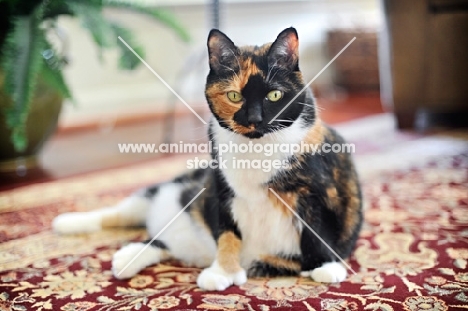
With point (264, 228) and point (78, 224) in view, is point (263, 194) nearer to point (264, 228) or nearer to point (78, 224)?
point (264, 228)

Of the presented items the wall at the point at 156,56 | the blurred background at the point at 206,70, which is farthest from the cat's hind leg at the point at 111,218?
the wall at the point at 156,56

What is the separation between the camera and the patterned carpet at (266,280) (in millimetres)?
933

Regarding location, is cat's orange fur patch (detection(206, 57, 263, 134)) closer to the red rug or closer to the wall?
the red rug

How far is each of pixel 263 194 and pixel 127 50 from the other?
87 cm

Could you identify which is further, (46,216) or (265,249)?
(46,216)

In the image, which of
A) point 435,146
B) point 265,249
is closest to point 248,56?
point 265,249

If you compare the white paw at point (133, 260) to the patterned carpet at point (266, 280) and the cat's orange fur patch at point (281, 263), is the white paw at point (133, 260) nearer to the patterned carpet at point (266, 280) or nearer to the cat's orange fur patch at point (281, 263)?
the patterned carpet at point (266, 280)

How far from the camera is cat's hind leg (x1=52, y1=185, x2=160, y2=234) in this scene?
4.29 ft

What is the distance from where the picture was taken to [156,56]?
10.6 ft

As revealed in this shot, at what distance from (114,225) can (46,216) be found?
0.84 ft

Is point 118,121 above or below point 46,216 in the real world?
above

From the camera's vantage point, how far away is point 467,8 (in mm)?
2133

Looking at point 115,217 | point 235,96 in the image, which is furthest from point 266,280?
point 115,217

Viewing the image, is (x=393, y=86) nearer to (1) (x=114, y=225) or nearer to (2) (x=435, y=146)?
(2) (x=435, y=146)
